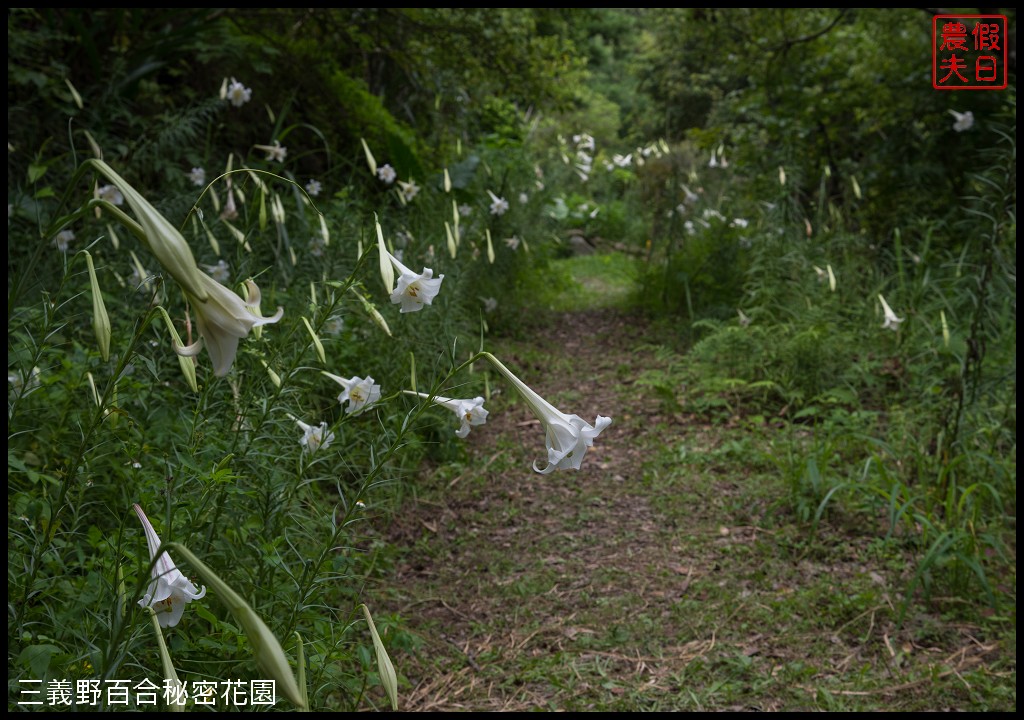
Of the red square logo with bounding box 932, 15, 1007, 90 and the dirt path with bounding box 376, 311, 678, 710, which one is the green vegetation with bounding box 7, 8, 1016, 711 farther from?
the red square logo with bounding box 932, 15, 1007, 90

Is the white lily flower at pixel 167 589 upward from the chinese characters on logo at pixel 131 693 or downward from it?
upward

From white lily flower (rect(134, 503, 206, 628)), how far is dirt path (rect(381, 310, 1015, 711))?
1143mm

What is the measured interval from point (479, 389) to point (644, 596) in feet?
5.57

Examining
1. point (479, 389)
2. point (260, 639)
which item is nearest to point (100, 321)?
point (260, 639)

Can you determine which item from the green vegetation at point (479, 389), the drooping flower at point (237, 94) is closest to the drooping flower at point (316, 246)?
the green vegetation at point (479, 389)

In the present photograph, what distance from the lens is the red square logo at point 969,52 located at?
5.20m

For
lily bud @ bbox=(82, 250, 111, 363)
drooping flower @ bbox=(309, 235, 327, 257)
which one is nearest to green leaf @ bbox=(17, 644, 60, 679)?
lily bud @ bbox=(82, 250, 111, 363)

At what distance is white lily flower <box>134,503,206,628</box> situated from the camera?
1.14 m

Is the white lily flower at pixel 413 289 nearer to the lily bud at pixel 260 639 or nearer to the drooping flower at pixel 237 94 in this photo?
the lily bud at pixel 260 639

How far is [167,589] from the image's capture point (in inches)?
45.1

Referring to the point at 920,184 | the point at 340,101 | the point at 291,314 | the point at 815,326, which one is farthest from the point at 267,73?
the point at 920,184

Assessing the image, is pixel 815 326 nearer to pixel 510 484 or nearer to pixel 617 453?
pixel 617 453

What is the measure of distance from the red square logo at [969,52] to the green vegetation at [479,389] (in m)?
0.18

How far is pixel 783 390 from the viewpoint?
4.41m
